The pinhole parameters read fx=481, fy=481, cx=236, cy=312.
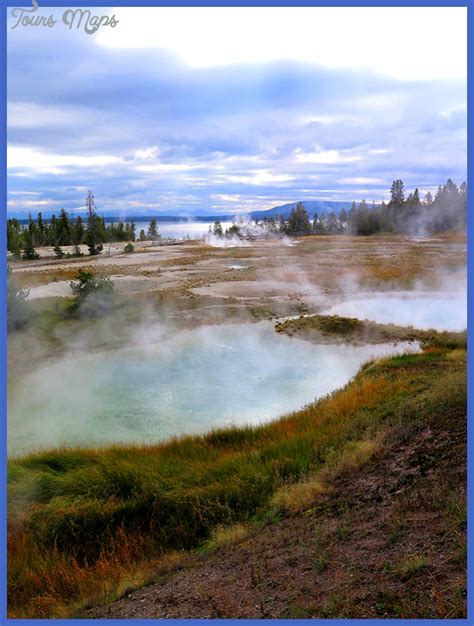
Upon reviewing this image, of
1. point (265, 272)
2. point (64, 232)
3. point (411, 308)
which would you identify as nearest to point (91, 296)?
point (64, 232)

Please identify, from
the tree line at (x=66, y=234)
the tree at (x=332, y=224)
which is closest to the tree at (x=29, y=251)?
the tree line at (x=66, y=234)

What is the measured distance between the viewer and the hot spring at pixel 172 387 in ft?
33.4

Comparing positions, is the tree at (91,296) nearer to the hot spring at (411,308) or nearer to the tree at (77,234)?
the tree at (77,234)

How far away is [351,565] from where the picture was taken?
4363 millimetres

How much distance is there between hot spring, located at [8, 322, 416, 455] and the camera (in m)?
10.2

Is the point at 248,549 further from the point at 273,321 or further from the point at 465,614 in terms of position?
the point at 273,321

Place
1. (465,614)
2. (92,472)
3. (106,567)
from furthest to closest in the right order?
(92,472)
(106,567)
(465,614)

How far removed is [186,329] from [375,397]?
31.1 feet

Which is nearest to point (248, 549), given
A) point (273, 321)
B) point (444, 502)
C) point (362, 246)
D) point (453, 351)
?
point (444, 502)

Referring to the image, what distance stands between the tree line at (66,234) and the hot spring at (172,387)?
6.87m

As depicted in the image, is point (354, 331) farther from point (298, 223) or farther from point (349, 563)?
point (298, 223)

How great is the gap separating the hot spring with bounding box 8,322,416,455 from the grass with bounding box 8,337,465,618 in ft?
4.40

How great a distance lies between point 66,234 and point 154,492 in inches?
783

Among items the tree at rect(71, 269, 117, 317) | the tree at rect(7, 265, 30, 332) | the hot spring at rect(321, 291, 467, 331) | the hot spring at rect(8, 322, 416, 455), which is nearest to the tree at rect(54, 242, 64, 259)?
the tree at rect(71, 269, 117, 317)
